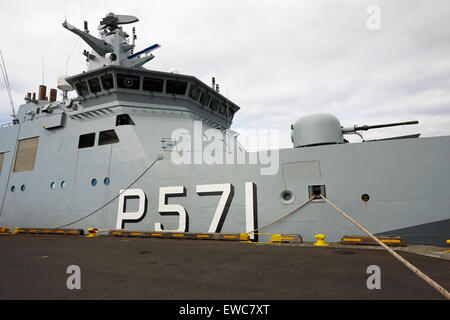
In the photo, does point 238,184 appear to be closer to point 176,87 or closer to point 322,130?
point 322,130

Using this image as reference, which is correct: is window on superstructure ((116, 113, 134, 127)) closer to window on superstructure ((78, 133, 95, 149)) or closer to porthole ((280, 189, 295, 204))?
window on superstructure ((78, 133, 95, 149))

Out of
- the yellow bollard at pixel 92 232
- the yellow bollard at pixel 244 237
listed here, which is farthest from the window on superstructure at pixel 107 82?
the yellow bollard at pixel 244 237

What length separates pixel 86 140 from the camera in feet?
38.9

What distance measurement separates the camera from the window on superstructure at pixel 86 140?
1165 centimetres

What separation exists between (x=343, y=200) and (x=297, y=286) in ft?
14.8

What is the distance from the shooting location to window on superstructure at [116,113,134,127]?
36.2ft

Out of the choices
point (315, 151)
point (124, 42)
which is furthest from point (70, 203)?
point (315, 151)

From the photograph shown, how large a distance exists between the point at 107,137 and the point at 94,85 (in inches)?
99.1

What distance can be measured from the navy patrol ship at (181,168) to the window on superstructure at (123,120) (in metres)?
0.04

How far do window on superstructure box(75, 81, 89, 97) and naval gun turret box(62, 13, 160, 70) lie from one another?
1.77 meters

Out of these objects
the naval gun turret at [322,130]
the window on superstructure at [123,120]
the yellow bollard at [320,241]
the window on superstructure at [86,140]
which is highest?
the window on superstructure at [123,120]

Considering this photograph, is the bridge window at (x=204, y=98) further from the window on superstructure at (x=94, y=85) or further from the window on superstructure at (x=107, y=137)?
the window on superstructure at (x=94, y=85)

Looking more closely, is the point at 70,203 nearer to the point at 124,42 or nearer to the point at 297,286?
the point at 124,42

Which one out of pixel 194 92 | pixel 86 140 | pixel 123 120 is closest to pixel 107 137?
pixel 86 140
